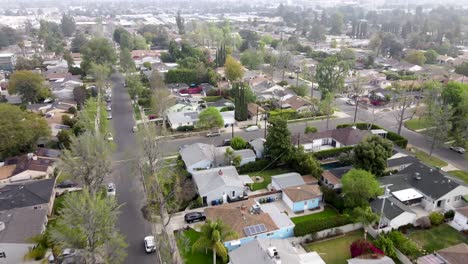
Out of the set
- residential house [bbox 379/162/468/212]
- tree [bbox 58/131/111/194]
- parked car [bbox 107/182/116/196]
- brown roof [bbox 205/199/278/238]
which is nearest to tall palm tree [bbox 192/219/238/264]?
brown roof [bbox 205/199/278/238]

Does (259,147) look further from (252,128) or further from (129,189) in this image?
(129,189)

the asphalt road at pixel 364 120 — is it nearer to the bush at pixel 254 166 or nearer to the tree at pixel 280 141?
the bush at pixel 254 166

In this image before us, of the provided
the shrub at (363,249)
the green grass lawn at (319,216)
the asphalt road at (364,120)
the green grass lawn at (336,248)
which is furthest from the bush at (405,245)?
the asphalt road at (364,120)

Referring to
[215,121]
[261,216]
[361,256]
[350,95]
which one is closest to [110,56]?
[215,121]

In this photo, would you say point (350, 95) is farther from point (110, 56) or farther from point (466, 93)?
point (110, 56)

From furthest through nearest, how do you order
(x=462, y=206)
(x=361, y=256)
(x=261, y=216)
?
1. (x=462, y=206)
2. (x=261, y=216)
3. (x=361, y=256)

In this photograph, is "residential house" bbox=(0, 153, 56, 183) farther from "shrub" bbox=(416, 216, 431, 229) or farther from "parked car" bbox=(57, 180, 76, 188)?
"shrub" bbox=(416, 216, 431, 229)

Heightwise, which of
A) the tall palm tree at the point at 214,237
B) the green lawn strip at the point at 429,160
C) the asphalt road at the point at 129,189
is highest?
the tall palm tree at the point at 214,237
